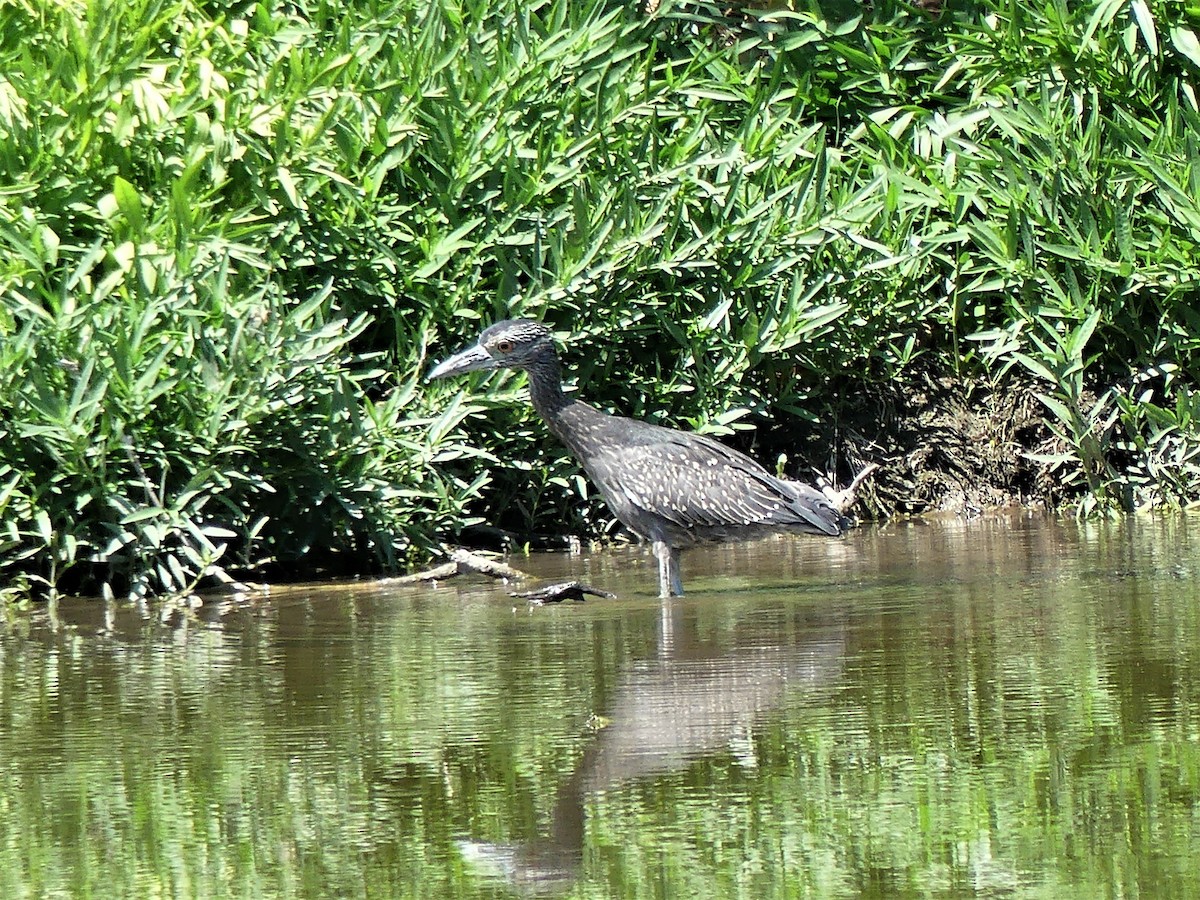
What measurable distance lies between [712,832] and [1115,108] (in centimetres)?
731

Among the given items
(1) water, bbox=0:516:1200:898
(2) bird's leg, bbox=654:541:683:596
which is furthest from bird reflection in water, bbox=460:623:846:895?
(2) bird's leg, bbox=654:541:683:596

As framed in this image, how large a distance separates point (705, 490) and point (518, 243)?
1.73 metres

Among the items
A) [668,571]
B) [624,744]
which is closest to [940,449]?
[668,571]

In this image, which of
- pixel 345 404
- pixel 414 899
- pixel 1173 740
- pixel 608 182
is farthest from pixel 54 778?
pixel 608 182

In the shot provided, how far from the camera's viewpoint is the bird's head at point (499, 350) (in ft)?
29.5

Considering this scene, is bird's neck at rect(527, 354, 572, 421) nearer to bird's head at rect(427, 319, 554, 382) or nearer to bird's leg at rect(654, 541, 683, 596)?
bird's head at rect(427, 319, 554, 382)

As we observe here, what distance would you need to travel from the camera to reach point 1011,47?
11016 mm

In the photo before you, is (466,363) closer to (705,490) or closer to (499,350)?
(499,350)

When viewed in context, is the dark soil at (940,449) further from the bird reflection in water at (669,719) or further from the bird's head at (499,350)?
the bird reflection in water at (669,719)

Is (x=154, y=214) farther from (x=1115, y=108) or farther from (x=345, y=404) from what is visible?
(x=1115, y=108)

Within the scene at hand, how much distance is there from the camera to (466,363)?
29.6 feet

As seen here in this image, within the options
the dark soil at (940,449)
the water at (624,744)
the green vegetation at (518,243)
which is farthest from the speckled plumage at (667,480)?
the dark soil at (940,449)

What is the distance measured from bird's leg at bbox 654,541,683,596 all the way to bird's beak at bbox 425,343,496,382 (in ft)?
3.72

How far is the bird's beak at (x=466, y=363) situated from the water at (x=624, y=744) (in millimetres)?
1200
